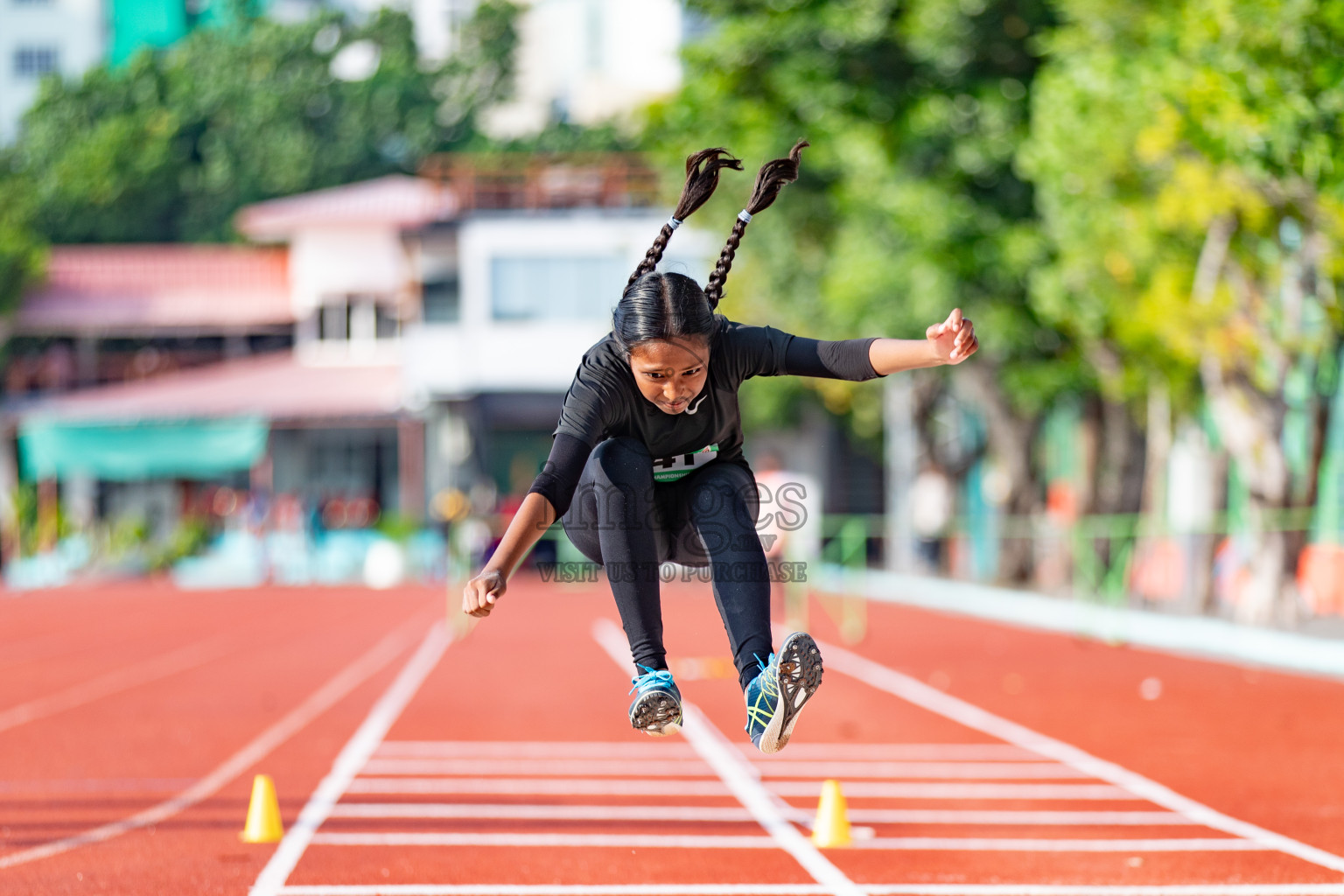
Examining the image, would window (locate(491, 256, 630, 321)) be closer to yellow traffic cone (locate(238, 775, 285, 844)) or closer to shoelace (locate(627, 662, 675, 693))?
yellow traffic cone (locate(238, 775, 285, 844))

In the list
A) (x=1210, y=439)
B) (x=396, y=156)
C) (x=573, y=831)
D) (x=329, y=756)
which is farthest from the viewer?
(x=396, y=156)

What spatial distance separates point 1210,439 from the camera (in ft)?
84.3

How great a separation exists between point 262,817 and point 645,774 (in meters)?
3.11

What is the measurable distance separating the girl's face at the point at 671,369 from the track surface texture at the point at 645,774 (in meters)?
2.73

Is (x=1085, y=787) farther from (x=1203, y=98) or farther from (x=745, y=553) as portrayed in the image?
(x=1203, y=98)

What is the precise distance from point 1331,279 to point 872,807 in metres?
9.48

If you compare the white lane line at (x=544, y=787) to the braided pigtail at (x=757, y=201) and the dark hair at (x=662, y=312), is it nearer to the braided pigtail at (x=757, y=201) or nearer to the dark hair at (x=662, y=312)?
the braided pigtail at (x=757, y=201)

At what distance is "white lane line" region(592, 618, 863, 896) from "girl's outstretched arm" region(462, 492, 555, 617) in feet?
5.70

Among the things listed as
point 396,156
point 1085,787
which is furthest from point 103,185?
point 1085,787

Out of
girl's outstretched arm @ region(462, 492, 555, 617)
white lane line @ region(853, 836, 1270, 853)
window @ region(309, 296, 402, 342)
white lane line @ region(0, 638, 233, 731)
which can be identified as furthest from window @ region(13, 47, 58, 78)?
girl's outstretched arm @ region(462, 492, 555, 617)

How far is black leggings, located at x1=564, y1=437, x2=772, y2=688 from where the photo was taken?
5145 millimetres

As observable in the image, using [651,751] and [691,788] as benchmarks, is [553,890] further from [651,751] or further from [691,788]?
[651,751]

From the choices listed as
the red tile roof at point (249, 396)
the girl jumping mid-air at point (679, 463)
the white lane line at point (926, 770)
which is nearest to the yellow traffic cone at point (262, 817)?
the girl jumping mid-air at point (679, 463)

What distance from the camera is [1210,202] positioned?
52.7 ft
